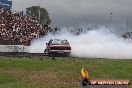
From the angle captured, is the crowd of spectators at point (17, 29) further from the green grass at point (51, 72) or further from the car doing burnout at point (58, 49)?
the green grass at point (51, 72)

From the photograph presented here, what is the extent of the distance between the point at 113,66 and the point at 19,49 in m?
17.4

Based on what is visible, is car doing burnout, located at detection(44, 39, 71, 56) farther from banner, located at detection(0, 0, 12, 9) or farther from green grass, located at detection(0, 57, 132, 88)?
banner, located at detection(0, 0, 12, 9)

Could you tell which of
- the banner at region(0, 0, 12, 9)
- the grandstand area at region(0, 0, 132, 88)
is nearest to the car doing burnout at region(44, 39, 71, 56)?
the grandstand area at region(0, 0, 132, 88)

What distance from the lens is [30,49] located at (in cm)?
4472

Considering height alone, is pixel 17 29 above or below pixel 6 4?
below

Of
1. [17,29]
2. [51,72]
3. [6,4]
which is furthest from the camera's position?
[6,4]

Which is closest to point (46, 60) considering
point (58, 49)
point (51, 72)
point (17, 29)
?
point (51, 72)

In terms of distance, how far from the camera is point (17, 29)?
4881 cm

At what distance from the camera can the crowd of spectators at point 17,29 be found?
1764 inches

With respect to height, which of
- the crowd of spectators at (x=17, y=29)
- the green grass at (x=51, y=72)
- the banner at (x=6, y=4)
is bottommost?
the green grass at (x=51, y=72)

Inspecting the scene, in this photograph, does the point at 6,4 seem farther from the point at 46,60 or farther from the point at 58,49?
the point at 46,60

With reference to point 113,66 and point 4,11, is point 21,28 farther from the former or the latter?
point 113,66

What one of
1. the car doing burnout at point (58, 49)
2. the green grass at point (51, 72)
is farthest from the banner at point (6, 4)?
the green grass at point (51, 72)

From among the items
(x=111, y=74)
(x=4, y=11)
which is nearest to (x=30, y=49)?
(x=4, y=11)
